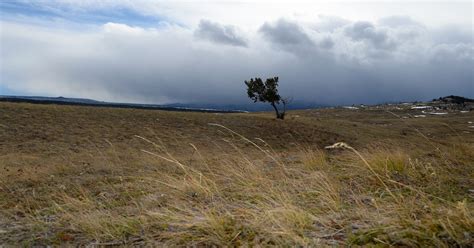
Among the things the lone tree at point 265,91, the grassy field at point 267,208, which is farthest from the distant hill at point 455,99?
the grassy field at point 267,208

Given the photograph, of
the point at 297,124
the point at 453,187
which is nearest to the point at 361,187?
the point at 453,187

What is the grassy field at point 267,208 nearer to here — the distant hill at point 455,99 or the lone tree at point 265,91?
the lone tree at point 265,91

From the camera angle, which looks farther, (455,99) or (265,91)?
(455,99)

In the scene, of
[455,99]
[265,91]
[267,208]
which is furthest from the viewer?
[455,99]

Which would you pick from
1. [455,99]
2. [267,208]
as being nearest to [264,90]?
[267,208]

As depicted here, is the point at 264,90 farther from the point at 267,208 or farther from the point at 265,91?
the point at 267,208

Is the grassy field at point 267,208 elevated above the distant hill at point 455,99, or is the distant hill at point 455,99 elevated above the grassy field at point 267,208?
the distant hill at point 455,99

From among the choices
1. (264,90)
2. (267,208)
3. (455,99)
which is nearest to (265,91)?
(264,90)

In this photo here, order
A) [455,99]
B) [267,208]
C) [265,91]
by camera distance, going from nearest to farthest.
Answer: [267,208] < [265,91] < [455,99]

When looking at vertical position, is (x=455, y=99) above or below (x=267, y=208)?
above

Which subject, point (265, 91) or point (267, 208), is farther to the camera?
point (265, 91)

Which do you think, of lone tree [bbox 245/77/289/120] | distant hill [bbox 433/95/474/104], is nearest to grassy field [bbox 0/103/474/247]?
lone tree [bbox 245/77/289/120]

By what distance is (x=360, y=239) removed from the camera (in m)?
3.23

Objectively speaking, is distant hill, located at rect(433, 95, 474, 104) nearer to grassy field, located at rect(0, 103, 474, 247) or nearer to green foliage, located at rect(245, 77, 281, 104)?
green foliage, located at rect(245, 77, 281, 104)
